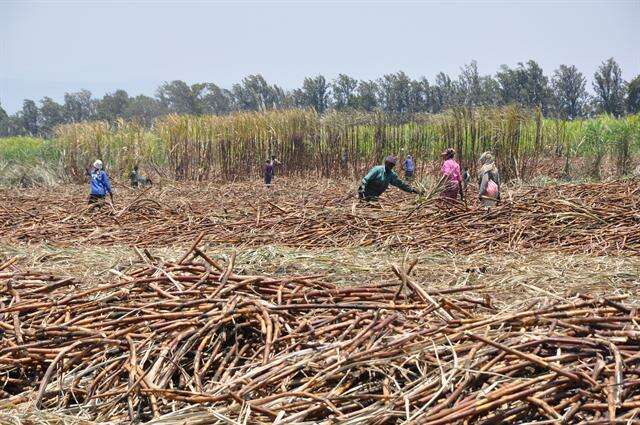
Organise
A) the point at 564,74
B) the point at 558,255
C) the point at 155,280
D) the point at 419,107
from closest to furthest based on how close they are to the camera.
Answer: the point at 155,280
the point at 558,255
the point at 564,74
the point at 419,107

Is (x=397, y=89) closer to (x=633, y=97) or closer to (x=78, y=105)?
(x=633, y=97)

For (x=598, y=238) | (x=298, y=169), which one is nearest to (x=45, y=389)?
(x=598, y=238)

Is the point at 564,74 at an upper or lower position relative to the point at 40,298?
upper

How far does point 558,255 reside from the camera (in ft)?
19.9

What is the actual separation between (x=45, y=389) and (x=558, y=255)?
15.2 feet

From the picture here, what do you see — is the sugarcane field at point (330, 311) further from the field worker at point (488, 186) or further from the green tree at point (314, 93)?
the green tree at point (314, 93)

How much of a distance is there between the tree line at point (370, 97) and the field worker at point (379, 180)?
25.2 metres

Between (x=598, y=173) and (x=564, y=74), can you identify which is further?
(x=564, y=74)

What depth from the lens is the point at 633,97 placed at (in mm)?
42188

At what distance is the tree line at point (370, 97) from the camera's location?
46.4m

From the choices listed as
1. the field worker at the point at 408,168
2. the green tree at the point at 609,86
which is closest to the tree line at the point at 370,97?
the green tree at the point at 609,86

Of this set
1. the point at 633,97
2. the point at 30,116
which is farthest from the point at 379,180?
the point at 30,116

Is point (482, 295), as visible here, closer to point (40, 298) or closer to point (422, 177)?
point (40, 298)

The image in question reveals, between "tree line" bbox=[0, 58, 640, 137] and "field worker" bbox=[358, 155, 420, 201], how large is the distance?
25.2 metres
